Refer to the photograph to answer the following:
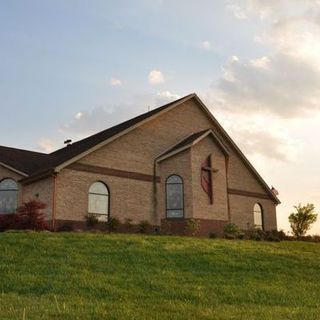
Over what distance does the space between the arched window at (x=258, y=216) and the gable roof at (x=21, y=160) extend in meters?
13.9

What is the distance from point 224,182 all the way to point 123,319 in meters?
21.8

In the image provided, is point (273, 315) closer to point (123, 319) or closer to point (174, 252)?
point (123, 319)

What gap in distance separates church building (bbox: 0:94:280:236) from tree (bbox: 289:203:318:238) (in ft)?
20.7

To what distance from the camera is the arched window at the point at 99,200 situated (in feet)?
85.8

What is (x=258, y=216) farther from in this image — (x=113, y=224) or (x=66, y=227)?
(x=66, y=227)

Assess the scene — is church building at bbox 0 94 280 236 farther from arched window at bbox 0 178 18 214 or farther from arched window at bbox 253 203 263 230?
arched window at bbox 253 203 263 230

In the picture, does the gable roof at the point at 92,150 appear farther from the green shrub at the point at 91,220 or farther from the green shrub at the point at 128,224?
the green shrub at the point at 128,224

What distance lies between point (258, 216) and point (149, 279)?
73.8ft

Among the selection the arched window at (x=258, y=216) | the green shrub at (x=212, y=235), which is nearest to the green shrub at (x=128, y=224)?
the green shrub at (x=212, y=235)

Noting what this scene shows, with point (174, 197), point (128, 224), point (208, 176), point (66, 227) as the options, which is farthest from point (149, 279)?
point (208, 176)

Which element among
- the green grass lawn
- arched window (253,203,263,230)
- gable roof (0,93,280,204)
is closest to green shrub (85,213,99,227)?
gable roof (0,93,280,204)

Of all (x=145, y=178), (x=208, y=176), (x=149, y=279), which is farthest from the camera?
(x=208, y=176)

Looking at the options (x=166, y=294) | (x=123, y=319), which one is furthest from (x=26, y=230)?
(x=123, y=319)

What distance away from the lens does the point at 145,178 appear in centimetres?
2848
